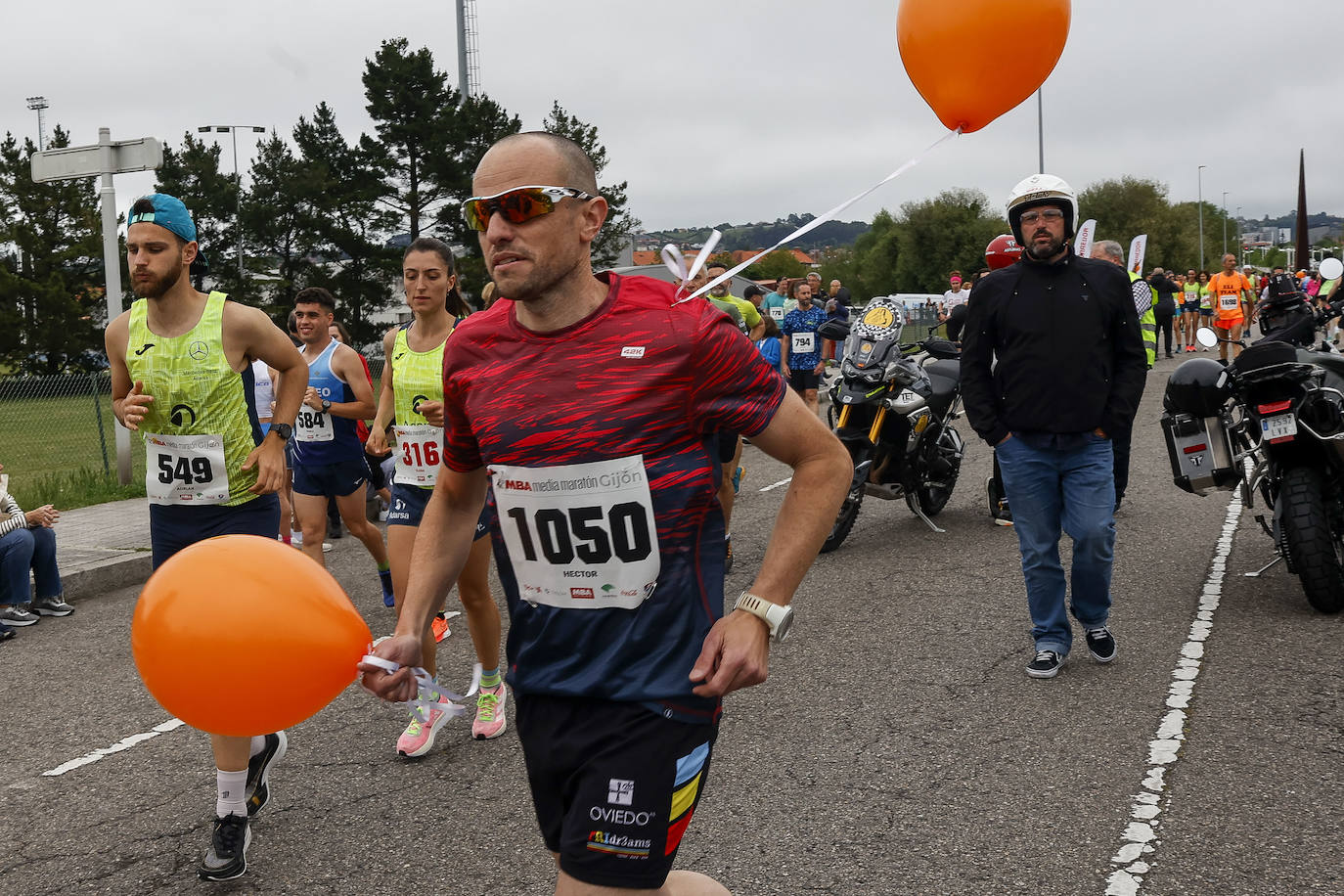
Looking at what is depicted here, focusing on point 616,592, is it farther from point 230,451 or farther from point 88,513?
point 88,513

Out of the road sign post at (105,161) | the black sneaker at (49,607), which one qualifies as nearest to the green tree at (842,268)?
the road sign post at (105,161)

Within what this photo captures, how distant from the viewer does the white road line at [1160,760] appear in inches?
146

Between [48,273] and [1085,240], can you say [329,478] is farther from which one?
[48,273]

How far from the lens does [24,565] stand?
785 centimetres

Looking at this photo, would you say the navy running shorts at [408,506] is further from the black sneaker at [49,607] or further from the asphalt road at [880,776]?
the black sneaker at [49,607]

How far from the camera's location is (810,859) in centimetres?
390

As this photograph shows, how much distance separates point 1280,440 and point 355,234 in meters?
49.0

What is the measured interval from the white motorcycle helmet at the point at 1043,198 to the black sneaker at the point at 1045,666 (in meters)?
1.91

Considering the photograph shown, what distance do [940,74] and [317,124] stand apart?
57691 mm

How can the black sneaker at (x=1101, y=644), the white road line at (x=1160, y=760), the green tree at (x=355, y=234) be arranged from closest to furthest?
the white road line at (x=1160, y=760) < the black sneaker at (x=1101, y=644) < the green tree at (x=355, y=234)

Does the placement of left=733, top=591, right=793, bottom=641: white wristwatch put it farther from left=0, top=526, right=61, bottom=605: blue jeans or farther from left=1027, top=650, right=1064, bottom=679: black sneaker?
left=0, top=526, right=61, bottom=605: blue jeans

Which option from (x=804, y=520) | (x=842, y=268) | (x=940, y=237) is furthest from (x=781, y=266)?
(x=804, y=520)

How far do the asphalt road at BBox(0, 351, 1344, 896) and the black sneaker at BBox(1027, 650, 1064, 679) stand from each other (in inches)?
2.7

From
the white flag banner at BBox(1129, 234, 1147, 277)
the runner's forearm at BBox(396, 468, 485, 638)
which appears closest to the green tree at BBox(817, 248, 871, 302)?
the white flag banner at BBox(1129, 234, 1147, 277)
